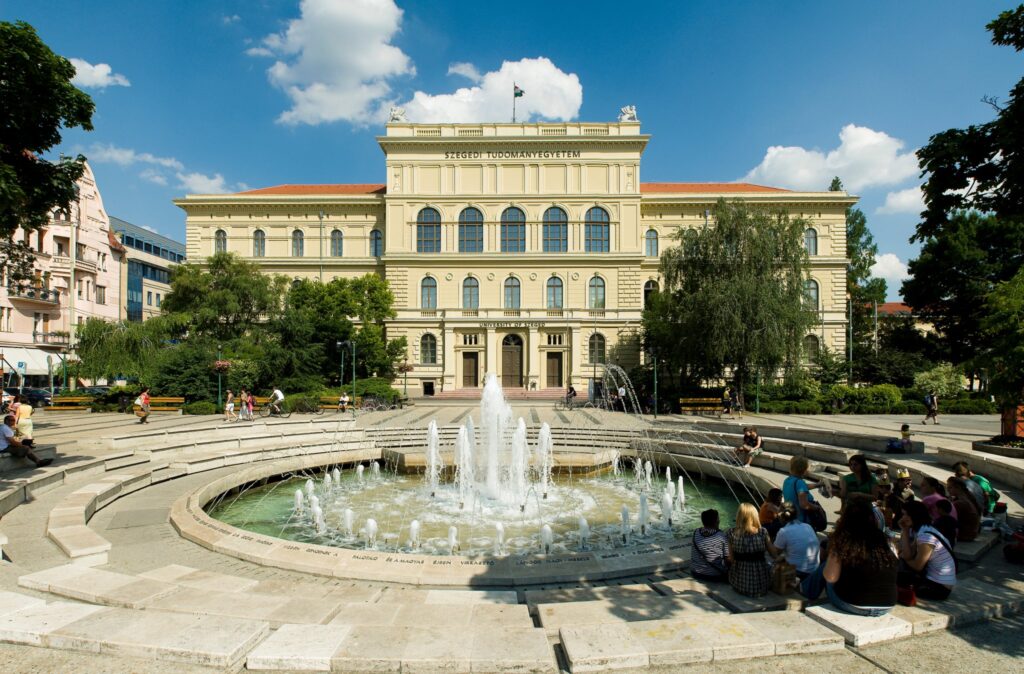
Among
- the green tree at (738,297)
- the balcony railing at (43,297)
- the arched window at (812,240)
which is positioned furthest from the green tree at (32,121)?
the arched window at (812,240)

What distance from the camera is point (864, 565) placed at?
4.56 meters

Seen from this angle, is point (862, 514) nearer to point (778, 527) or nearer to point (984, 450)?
point (778, 527)

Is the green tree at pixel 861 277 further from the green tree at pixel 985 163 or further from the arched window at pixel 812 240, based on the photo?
Result: the green tree at pixel 985 163

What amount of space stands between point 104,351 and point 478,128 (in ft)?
92.5

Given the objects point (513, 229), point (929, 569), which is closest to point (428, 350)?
point (513, 229)

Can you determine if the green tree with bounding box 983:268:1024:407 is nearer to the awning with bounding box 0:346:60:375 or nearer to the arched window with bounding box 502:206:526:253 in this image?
the arched window with bounding box 502:206:526:253

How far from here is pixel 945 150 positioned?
8.56 metres

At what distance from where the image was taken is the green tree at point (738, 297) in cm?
2459

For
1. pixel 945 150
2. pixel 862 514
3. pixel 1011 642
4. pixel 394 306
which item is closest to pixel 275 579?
pixel 862 514

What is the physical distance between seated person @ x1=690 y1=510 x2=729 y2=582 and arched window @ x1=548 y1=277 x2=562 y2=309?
34369 mm

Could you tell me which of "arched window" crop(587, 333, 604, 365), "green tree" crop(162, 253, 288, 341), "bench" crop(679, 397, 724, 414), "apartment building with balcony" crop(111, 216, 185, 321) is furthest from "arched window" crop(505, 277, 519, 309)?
"apartment building with balcony" crop(111, 216, 185, 321)

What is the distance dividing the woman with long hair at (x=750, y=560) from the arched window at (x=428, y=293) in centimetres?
3630

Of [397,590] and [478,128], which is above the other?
[478,128]

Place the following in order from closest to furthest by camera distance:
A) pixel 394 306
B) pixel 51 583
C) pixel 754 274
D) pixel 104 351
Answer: pixel 51 583, pixel 754 274, pixel 104 351, pixel 394 306
